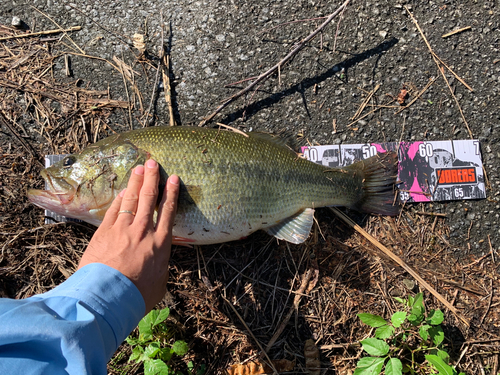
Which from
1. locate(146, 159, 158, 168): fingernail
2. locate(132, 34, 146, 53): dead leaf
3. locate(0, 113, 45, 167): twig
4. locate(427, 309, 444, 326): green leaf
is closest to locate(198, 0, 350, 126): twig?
locate(146, 159, 158, 168): fingernail

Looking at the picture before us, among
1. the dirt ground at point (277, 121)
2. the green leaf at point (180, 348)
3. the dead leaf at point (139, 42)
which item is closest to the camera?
the green leaf at point (180, 348)

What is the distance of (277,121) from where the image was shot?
137 inches

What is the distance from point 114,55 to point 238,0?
1548mm

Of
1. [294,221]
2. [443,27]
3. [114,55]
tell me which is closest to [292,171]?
[294,221]

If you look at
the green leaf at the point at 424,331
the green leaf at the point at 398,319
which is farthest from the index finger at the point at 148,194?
the green leaf at the point at 424,331

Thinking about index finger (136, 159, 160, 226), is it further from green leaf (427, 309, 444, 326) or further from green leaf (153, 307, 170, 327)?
green leaf (427, 309, 444, 326)

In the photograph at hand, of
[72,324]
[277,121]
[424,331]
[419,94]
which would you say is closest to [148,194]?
[72,324]

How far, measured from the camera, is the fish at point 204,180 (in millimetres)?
2715

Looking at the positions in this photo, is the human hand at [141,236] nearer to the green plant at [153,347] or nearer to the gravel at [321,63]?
the green plant at [153,347]

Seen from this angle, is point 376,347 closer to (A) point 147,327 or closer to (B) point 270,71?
(A) point 147,327

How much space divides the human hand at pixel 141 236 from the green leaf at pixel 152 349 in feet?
2.28

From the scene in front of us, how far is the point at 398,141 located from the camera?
3543mm

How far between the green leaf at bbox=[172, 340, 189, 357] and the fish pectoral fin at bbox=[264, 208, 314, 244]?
1.32 m

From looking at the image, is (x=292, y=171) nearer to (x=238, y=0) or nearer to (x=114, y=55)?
(x=238, y=0)
